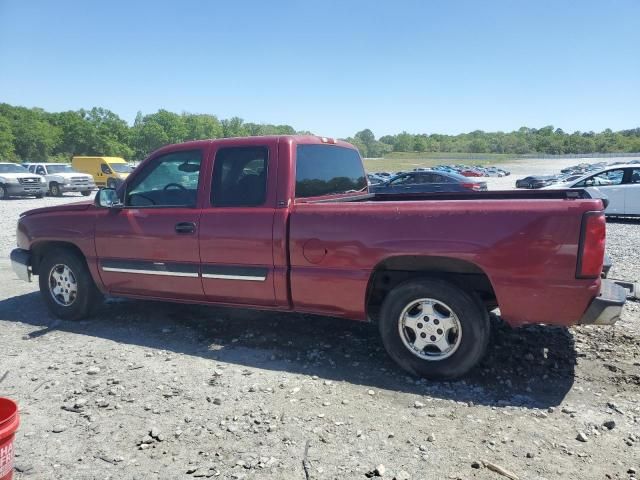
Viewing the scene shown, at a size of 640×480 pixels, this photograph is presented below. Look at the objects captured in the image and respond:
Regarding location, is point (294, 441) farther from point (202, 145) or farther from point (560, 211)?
point (202, 145)

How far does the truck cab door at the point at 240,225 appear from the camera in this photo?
13.7 feet

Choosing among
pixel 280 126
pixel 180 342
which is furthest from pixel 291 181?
pixel 280 126

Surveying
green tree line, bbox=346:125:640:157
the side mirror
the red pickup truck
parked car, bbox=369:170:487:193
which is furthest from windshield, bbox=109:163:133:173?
green tree line, bbox=346:125:640:157

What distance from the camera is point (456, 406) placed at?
11.2 feet

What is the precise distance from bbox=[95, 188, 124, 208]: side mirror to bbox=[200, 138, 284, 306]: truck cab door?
1.08 metres

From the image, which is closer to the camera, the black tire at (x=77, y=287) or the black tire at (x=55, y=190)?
the black tire at (x=77, y=287)

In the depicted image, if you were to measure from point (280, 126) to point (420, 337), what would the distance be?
517ft

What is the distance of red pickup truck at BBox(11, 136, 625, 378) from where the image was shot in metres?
3.35

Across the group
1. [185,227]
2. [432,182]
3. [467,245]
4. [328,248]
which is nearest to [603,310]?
[467,245]

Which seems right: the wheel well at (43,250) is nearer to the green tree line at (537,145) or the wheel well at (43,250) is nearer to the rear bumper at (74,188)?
the rear bumper at (74,188)

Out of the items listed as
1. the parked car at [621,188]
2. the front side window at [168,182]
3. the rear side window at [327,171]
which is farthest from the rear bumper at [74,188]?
the rear side window at [327,171]

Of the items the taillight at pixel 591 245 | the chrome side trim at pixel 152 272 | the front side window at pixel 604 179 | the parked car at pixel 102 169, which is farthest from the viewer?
the parked car at pixel 102 169

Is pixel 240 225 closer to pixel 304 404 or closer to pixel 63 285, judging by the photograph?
pixel 304 404

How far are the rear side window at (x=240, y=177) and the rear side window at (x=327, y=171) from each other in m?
0.32
